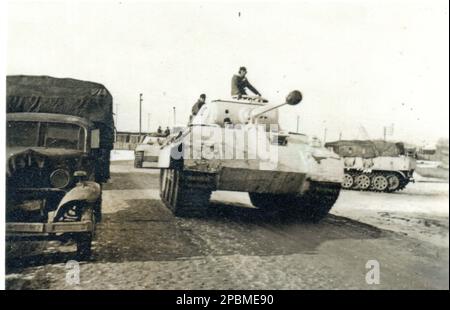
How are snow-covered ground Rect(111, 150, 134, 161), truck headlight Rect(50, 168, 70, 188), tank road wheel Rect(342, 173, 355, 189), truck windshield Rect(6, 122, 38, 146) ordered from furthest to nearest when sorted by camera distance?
snow-covered ground Rect(111, 150, 134, 161)
tank road wheel Rect(342, 173, 355, 189)
truck windshield Rect(6, 122, 38, 146)
truck headlight Rect(50, 168, 70, 188)

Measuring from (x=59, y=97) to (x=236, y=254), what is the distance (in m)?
3.07

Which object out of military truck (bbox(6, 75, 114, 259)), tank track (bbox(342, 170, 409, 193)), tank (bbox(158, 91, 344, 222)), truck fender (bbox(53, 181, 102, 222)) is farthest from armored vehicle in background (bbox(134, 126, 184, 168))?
truck fender (bbox(53, 181, 102, 222))

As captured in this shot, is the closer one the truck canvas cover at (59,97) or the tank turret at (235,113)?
the truck canvas cover at (59,97)

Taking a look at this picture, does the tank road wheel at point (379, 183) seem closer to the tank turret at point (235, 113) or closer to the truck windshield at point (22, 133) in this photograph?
the tank turret at point (235, 113)

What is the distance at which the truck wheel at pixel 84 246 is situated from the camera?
4441 mm

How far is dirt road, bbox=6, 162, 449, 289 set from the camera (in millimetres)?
4113

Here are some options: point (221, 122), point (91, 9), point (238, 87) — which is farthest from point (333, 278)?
point (238, 87)

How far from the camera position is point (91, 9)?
16.7 ft

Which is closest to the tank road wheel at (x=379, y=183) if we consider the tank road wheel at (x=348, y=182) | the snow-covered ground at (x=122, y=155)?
the tank road wheel at (x=348, y=182)

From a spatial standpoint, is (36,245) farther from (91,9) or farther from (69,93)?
(91,9)

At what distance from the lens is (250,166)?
22.3ft

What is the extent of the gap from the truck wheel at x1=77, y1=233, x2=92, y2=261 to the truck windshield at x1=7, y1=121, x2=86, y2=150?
4.37 ft

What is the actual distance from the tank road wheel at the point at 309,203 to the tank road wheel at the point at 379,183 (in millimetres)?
9365

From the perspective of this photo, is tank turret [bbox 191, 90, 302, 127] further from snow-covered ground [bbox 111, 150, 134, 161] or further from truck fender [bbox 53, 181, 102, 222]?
snow-covered ground [bbox 111, 150, 134, 161]
